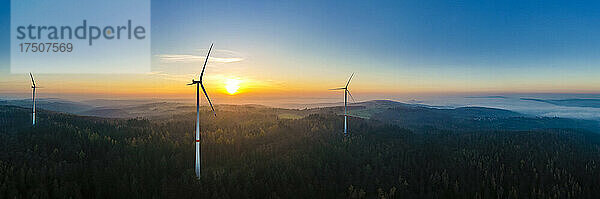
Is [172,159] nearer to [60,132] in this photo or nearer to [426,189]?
[60,132]

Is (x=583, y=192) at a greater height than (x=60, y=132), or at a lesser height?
lesser

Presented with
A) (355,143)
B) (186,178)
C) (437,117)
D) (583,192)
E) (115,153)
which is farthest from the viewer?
(437,117)

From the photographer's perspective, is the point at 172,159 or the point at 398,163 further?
the point at 398,163

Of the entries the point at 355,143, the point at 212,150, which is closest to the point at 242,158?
the point at 212,150

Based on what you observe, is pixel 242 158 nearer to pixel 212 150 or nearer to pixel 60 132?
pixel 212 150

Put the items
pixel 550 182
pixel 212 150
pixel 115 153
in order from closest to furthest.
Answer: pixel 550 182, pixel 115 153, pixel 212 150

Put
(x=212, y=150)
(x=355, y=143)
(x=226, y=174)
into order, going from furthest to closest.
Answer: (x=355, y=143) < (x=212, y=150) < (x=226, y=174)

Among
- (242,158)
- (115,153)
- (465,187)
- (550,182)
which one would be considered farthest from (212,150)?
(550,182)

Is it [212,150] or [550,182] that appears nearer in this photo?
[550,182]

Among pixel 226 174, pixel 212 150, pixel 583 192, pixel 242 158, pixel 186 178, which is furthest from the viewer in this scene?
pixel 212 150
